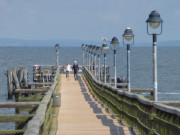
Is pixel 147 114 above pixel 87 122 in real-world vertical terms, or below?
above

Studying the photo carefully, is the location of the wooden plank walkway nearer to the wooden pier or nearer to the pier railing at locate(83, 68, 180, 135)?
the wooden pier

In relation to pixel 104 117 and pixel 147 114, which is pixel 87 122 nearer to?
pixel 104 117

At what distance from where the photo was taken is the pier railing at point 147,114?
9.62 metres

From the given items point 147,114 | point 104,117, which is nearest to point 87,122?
point 104,117

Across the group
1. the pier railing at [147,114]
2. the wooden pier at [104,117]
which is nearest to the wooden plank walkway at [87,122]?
the wooden pier at [104,117]

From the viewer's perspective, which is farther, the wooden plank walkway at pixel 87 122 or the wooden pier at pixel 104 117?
the wooden plank walkway at pixel 87 122

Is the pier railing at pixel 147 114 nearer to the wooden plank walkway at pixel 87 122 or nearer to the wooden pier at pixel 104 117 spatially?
the wooden pier at pixel 104 117

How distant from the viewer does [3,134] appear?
10.1 m

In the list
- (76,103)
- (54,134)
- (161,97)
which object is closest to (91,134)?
(54,134)

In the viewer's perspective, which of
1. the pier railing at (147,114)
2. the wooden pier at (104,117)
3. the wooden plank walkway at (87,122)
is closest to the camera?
the pier railing at (147,114)

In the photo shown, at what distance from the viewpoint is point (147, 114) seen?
1181 centimetres

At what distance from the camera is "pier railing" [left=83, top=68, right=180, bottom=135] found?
962cm

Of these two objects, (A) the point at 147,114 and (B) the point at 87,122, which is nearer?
(A) the point at 147,114

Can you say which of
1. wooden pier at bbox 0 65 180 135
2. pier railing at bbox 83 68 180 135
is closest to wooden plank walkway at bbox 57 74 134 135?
wooden pier at bbox 0 65 180 135
